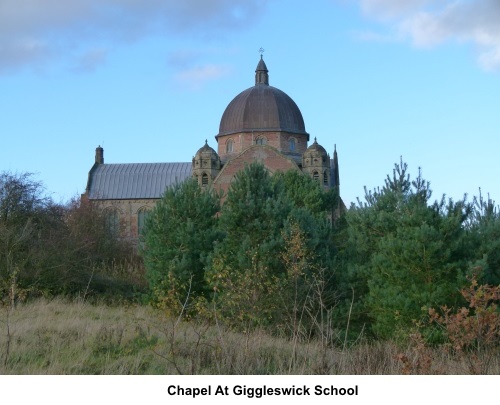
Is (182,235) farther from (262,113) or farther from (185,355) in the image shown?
(262,113)

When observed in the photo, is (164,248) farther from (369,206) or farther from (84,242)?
(369,206)

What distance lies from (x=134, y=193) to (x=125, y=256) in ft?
66.5

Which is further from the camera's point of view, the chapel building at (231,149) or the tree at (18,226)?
the chapel building at (231,149)

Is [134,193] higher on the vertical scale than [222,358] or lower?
higher

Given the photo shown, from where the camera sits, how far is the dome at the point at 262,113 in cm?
5256

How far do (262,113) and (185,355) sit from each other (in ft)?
144

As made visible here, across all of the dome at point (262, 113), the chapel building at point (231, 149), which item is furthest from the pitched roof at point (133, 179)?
the dome at point (262, 113)

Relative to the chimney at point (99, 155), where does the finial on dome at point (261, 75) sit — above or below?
above

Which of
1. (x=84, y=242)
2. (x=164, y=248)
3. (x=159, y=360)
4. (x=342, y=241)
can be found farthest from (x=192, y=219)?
(x=159, y=360)

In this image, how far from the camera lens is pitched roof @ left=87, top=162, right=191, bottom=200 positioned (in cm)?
5450

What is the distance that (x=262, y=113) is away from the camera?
5294 cm

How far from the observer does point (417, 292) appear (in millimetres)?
20844

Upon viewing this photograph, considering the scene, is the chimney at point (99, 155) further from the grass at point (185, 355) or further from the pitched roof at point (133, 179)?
the grass at point (185, 355)

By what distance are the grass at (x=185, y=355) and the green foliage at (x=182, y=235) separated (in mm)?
11277
